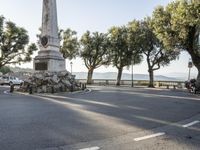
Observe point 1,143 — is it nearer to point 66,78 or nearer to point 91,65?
point 66,78

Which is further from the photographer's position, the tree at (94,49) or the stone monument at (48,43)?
the tree at (94,49)

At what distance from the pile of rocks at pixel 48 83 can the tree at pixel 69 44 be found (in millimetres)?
25066

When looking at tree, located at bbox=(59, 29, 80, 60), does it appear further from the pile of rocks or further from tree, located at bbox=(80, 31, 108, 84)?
the pile of rocks

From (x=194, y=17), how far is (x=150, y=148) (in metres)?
19.0

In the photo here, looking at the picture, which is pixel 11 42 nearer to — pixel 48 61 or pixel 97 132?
pixel 48 61

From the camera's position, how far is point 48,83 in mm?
23047

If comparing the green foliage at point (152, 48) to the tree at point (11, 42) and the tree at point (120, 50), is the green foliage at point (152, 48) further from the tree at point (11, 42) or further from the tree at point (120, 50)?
the tree at point (11, 42)

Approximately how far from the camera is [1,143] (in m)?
5.89

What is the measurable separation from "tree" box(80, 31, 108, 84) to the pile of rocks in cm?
2451

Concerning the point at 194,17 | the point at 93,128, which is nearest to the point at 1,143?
the point at 93,128

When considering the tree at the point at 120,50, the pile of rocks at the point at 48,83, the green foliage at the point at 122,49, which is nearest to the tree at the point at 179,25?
the pile of rocks at the point at 48,83

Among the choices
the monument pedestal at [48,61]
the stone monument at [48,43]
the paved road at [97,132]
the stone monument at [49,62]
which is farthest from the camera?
the stone monument at [48,43]

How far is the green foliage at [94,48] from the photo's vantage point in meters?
48.5

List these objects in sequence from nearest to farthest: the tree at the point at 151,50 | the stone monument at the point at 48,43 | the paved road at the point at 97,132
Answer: the paved road at the point at 97,132 → the stone monument at the point at 48,43 → the tree at the point at 151,50
